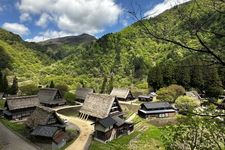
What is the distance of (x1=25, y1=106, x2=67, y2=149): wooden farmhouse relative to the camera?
30.1 m

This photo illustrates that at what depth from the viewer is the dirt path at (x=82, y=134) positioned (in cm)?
3062

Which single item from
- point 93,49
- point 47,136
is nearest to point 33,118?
point 47,136

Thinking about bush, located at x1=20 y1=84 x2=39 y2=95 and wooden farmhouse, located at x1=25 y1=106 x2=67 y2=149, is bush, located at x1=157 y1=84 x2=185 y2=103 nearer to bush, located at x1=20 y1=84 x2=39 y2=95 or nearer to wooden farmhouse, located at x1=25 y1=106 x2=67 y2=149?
wooden farmhouse, located at x1=25 y1=106 x2=67 y2=149

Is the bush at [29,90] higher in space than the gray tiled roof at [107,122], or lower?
higher

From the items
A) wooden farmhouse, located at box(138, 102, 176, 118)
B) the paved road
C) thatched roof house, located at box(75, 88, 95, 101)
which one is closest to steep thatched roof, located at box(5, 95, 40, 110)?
the paved road

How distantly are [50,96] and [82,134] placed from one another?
840 inches

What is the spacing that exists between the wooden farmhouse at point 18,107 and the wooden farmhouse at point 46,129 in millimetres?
7278

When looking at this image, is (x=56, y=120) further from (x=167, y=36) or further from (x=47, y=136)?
(x=167, y=36)

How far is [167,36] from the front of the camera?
5676 millimetres

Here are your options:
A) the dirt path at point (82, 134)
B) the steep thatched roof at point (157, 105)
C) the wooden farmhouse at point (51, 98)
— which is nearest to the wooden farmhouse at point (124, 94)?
the steep thatched roof at point (157, 105)

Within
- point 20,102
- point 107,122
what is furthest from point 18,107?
point 107,122

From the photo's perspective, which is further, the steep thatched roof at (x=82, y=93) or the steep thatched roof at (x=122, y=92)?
the steep thatched roof at (x=82, y=93)

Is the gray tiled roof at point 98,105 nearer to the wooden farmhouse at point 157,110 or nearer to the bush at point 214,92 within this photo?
the wooden farmhouse at point 157,110

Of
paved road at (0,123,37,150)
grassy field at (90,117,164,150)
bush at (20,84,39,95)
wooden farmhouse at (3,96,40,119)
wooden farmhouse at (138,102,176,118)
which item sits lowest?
grassy field at (90,117,164,150)
